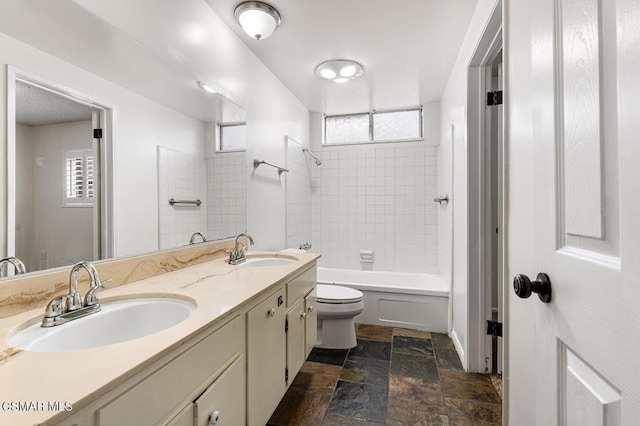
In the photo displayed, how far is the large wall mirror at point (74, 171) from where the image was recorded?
91 centimetres

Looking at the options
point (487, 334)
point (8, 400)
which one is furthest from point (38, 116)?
point (487, 334)

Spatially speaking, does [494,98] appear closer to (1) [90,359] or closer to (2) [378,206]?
(2) [378,206]

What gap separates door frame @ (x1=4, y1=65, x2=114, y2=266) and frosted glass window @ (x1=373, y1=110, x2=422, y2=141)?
117 inches

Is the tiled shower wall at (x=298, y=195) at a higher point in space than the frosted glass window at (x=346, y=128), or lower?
lower

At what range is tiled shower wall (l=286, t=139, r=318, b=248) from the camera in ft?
9.89

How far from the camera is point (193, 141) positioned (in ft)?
5.47

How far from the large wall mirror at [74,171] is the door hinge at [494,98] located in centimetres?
180

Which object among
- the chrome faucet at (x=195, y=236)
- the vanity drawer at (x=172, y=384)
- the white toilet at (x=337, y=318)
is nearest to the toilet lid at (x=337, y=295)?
the white toilet at (x=337, y=318)

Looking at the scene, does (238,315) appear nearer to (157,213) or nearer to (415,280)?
(157,213)

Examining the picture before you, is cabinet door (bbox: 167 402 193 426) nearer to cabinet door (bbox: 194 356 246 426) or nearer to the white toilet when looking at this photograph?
cabinet door (bbox: 194 356 246 426)

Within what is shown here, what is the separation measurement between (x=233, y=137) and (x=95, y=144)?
0.94 meters

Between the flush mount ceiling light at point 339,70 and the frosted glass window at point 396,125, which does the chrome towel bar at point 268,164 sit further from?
the frosted glass window at point 396,125

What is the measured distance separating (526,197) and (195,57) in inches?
68.6

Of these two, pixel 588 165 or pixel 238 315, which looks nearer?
pixel 588 165
